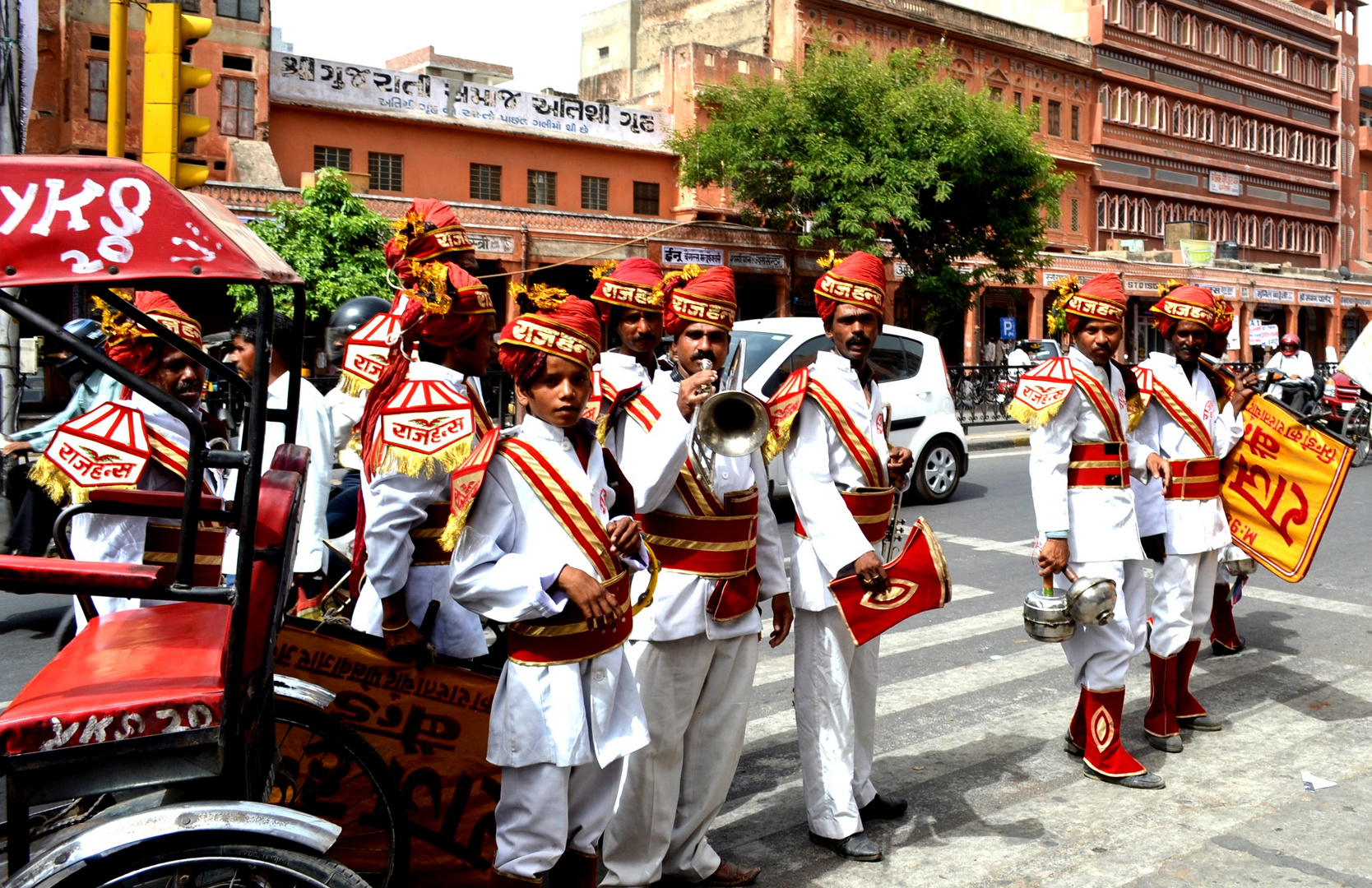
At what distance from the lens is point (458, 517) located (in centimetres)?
304

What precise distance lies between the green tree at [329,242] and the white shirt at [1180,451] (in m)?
15.6

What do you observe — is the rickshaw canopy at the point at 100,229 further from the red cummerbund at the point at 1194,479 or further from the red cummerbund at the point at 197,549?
the red cummerbund at the point at 1194,479

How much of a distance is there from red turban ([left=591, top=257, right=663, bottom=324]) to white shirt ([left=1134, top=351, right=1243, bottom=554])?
7.67ft

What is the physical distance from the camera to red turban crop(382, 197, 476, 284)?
4512 mm

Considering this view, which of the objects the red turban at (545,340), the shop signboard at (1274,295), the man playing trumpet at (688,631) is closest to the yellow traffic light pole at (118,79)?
the man playing trumpet at (688,631)

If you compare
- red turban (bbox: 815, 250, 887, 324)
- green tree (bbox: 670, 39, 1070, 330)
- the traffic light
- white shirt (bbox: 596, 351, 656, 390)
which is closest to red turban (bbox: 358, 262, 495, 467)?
white shirt (bbox: 596, 351, 656, 390)

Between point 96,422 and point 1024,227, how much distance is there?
26.9 meters

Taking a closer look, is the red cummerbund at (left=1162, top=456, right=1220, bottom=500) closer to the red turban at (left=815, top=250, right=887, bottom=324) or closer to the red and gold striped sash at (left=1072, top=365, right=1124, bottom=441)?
the red and gold striped sash at (left=1072, top=365, right=1124, bottom=441)

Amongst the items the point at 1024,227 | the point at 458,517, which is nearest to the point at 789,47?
the point at 1024,227

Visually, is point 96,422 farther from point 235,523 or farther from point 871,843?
point 871,843

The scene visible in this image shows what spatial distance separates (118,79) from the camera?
290 inches

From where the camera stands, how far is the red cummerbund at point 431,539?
371 cm

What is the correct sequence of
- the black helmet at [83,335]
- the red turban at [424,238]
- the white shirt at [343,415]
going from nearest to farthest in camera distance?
the red turban at [424,238]
the white shirt at [343,415]
the black helmet at [83,335]

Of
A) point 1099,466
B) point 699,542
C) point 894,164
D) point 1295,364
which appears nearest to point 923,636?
point 1099,466
